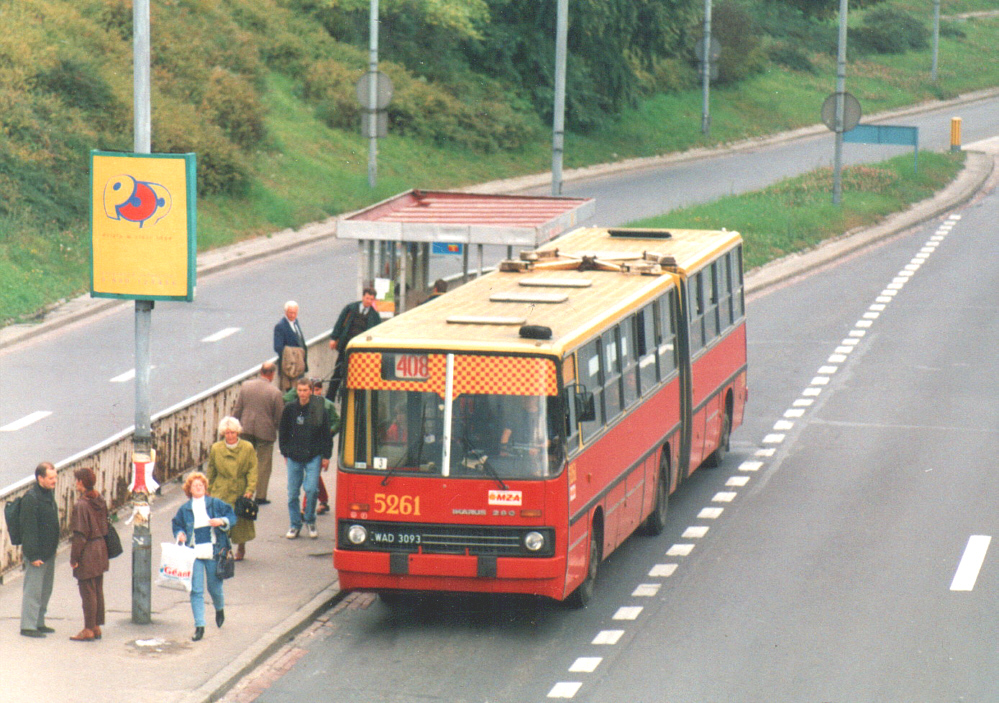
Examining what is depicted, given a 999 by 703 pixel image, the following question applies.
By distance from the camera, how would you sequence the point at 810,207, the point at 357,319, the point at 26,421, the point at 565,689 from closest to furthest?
the point at 565,689 < the point at 357,319 < the point at 26,421 < the point at 810,207

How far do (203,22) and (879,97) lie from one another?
3621 cm

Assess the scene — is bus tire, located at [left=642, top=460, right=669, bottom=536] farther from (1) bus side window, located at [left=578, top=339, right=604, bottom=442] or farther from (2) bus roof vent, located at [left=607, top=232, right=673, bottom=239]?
(2) bus roof vent, located at [left=607, top=232, right=673, bottom=239]

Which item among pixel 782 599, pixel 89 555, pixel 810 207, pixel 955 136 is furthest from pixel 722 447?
pixel 955 136

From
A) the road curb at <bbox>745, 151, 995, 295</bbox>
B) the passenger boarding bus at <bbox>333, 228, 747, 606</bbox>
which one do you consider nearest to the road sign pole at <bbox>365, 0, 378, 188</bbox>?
the road curb at <bbox>745, 151, 995, 295</bbox>

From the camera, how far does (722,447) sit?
2116 cm

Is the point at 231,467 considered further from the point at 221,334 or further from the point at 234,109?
the point at 234,109

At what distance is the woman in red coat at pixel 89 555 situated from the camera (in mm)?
13430

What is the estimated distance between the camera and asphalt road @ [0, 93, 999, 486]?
2170 cm

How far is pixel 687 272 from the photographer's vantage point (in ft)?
62.6

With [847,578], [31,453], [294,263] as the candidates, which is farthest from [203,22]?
[847,578]

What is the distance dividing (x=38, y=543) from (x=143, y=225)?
2.76 metres

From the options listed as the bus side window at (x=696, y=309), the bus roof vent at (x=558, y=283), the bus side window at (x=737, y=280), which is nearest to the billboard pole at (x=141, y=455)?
the bus roof vent at (x=558, y=283)

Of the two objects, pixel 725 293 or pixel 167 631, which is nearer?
pixel 167 631

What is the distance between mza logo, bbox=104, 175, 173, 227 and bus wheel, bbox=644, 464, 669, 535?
246 inches
